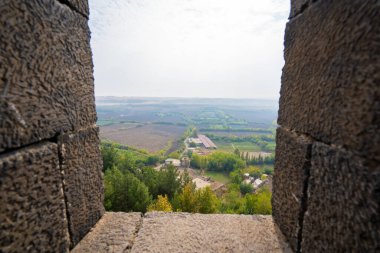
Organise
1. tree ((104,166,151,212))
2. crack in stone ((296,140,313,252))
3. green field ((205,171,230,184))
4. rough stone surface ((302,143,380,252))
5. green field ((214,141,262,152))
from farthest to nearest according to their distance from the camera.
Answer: green field ((214,141,262,152)), green field ((205,171,230,184)), tree ((104,166,151,212)), crack in stone ((296,140,313,252)), rough stone surface ((302,143,380,252))

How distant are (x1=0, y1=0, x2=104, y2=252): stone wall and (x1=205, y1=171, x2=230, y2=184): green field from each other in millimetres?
48360

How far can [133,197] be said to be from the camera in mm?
13977

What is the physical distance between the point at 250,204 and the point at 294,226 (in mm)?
20273

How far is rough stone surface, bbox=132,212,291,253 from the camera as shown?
1.84m

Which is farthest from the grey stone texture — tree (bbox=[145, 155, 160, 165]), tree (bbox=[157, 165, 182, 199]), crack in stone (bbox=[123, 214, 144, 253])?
tree (bbox=[145, 155, 160, 165])

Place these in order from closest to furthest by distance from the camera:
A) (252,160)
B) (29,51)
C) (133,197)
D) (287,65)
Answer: (29,51)
(287,65)
(133,197)
(252,160)

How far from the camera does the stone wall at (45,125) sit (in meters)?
1.13

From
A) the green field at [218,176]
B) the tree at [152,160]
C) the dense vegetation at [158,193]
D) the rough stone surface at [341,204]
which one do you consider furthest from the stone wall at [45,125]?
the tree at [152,160]

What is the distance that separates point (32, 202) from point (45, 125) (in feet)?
→ 1.46

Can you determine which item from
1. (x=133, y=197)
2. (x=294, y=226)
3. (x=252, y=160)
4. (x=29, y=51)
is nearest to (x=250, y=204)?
(x=133, y=197)

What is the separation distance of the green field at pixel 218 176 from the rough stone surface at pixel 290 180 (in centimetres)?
4772

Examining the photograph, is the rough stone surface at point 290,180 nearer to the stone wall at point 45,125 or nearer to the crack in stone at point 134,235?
the crack in stone at point 134,235

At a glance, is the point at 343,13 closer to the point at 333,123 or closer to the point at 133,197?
the point at 333,123

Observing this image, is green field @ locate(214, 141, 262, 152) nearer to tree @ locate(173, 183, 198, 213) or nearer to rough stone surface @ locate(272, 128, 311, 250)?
tree @ locate(173, 183, 198, 213)
